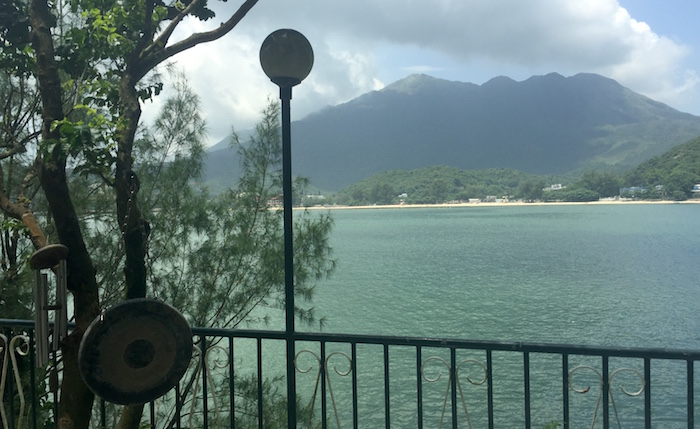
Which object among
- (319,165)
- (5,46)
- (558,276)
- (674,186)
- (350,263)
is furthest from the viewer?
(319,165)

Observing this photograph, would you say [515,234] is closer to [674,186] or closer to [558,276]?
[558,276]

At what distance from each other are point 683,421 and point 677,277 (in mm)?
15958

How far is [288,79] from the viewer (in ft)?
7.67

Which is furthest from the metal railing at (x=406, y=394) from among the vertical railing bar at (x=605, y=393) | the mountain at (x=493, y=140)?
the mountain at (x=493, y=140)

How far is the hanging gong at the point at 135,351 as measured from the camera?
1956mm

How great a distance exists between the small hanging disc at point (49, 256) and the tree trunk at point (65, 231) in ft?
1.08

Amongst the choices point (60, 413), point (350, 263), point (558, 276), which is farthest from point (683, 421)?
point (350, 263)

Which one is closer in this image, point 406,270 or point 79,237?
point 79,237

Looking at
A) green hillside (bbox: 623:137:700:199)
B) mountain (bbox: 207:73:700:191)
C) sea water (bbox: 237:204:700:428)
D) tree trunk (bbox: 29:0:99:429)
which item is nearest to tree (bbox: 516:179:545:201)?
green hillside (bbox: 623:137:700:199)

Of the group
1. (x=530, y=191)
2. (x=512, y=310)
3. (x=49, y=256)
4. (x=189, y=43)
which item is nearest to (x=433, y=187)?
(x=530, y=191)

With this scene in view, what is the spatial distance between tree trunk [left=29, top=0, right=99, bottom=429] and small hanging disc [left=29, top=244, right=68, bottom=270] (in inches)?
13.0

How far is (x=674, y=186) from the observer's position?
75125 millimetres

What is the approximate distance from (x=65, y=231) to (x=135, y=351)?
67 cm

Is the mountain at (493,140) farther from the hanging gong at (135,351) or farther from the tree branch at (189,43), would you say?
the hanging gong at (135,351)
